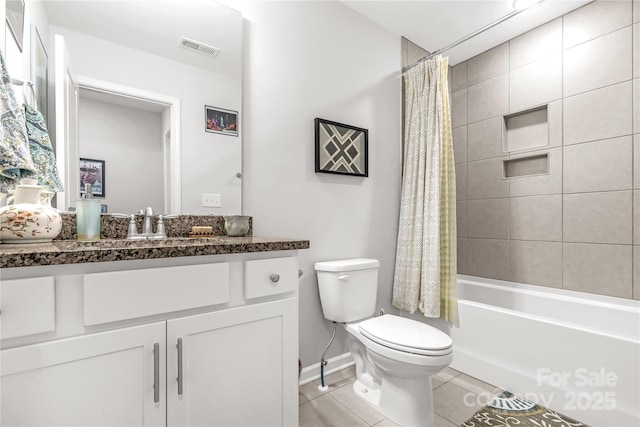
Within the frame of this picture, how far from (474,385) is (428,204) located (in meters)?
1.11

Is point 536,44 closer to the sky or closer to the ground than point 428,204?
closer to the sky

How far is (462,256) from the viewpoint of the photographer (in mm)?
2848

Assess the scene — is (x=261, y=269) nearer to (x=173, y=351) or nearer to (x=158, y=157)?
(x=173, y=351)

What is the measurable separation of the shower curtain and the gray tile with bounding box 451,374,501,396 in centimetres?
33

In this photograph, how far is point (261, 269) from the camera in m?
1.13

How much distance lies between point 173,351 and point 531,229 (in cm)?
252

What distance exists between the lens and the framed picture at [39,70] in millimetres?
1183

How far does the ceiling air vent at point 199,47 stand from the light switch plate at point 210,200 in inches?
28.5

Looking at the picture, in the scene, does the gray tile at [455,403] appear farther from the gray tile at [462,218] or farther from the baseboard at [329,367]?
the gray tile at [462,218]

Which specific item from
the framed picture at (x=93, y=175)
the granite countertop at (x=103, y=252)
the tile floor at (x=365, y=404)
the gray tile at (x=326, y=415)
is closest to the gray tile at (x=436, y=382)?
the tile floor at (x=365, y=404)

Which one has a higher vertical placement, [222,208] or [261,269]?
[222,208]

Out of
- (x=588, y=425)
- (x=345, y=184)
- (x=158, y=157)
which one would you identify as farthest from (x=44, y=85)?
(x=588, y=425)

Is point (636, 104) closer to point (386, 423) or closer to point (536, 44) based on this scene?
point (536, 44)

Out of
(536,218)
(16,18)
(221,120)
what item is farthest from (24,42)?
(536,218)
